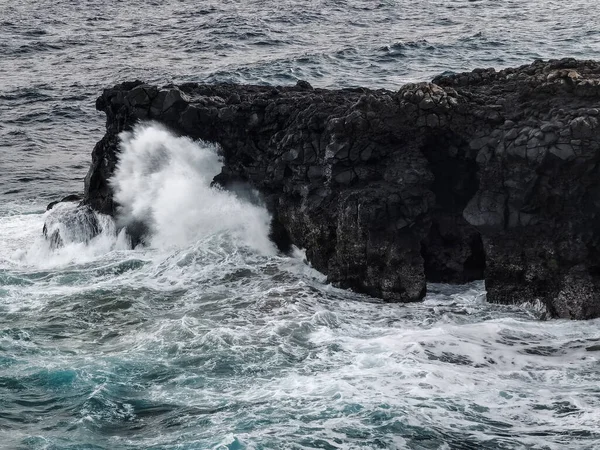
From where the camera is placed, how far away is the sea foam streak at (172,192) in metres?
28.5

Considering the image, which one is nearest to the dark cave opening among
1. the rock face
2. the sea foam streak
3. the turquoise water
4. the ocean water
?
the rock face

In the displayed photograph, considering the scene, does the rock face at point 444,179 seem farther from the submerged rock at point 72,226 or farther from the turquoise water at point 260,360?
the submerged rock at point 72,226

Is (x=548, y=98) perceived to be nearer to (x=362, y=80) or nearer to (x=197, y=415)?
(x=197, y=415)

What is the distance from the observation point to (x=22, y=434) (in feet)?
59.6

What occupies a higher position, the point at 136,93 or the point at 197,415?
the point at 136,93

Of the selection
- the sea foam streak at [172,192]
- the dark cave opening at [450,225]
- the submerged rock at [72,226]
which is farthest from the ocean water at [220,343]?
the dark cave opening at [450,225]

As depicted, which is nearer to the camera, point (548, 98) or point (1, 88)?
point (548, 98)

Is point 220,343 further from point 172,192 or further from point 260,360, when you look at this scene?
point 172,192

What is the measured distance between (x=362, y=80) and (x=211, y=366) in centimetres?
2582

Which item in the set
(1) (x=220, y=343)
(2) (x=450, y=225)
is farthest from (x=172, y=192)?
(2) (x=450, y=225)

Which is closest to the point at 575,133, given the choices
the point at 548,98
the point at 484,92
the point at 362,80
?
the point at 548,98

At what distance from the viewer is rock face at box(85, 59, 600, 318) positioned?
22547mm

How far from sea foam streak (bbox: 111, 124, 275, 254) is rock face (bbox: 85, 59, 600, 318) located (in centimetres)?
127

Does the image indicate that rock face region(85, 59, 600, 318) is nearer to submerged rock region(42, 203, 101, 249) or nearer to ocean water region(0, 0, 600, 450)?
ocean water region(0, 0, 600, 450)
